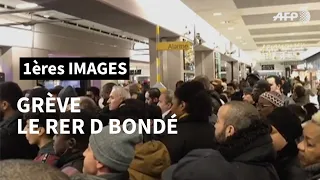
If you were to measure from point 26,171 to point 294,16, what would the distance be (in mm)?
9501

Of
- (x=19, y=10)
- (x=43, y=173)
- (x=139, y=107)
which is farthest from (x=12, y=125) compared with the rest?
(x=19, y=10)

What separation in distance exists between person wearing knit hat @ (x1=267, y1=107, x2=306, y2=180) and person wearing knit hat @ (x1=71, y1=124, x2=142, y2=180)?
3.26ft

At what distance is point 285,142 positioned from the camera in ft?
7.83

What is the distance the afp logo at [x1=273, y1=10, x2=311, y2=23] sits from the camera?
8969 mm

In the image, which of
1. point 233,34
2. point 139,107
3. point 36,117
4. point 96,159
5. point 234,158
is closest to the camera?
point 96,159

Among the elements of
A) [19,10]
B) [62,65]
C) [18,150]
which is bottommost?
[18,150]

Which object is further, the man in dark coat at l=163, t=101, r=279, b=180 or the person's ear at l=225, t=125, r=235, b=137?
the person's ear at l=225, t=125, r=235, b=137

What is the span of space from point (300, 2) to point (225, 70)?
10.7 metres

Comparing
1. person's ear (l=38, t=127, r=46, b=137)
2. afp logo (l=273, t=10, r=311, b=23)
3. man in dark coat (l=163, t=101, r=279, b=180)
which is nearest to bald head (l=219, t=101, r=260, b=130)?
man in dark coat (l=163, t=101, r=279, b=180)

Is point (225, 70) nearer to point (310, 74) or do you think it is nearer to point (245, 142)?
point (310, 74)

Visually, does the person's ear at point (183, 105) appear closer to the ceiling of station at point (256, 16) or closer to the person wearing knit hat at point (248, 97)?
the person wearing knit hat at point (248, 97)

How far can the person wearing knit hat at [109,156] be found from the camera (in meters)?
1.69

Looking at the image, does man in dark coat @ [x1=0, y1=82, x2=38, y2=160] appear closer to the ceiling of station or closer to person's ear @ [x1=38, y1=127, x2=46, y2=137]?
person's ear @ [x1=38, y1=127, x2=46, y2=137]

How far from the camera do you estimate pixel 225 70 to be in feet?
60.1
